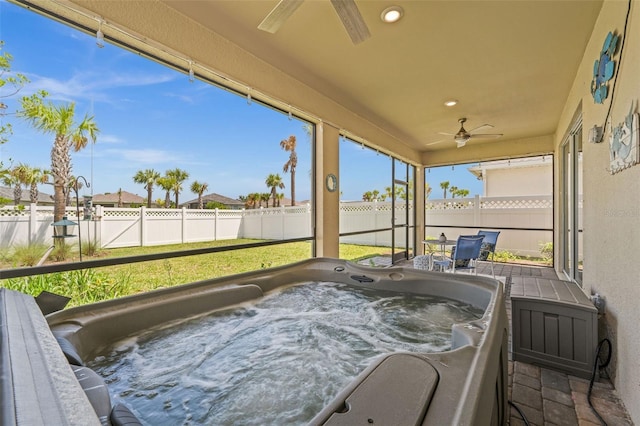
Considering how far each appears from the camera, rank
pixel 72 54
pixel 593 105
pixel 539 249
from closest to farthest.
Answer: pixel 72 54 → pixel 593 105 → pixel 539 249

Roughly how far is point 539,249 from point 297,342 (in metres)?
6.08

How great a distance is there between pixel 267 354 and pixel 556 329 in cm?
181

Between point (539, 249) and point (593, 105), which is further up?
point (593, 105)

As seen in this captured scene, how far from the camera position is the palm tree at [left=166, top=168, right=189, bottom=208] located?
252cm

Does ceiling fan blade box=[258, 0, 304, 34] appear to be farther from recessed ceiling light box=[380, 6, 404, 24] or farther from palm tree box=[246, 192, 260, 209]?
palm tree box=[246, 192, 260, 209]

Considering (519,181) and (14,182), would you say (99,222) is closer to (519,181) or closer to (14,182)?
(14,182)

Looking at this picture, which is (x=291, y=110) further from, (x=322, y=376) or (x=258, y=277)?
(x=322, y=376)

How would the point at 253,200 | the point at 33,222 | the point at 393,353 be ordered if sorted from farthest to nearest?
the point at 253,200 < the point at 33,222 < the point at 393,353

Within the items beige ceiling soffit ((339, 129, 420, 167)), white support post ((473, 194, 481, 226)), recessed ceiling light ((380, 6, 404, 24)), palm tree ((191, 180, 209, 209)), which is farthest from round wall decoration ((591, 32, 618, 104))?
white support post ((473, 194, 481, 226))

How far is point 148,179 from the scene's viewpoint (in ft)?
7.67

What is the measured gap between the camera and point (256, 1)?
1938mm

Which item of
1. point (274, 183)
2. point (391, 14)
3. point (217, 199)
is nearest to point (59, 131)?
point (217, 199)

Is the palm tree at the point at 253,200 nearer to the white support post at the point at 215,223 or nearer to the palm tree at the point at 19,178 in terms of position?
the white support post at the point at 215,223

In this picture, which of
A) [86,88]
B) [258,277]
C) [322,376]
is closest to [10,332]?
[322,376]
